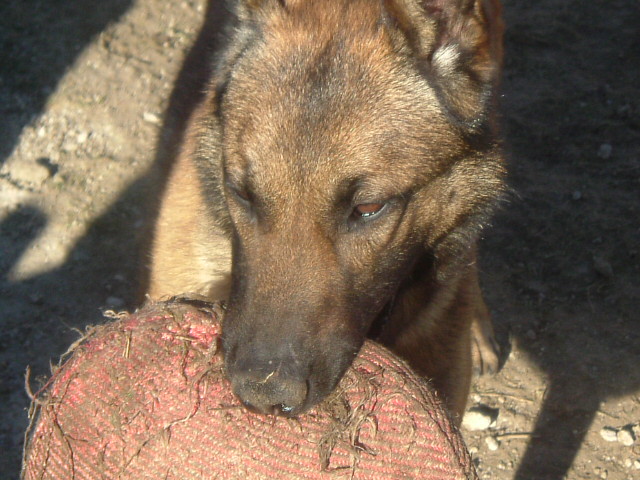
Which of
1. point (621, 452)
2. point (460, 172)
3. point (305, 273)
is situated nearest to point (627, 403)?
point (621, 452)

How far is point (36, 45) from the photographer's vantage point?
552cm

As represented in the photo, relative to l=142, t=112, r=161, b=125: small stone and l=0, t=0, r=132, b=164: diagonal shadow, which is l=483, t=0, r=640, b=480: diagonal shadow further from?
l=0, t=0, r=132, b=164: diagonal shadow

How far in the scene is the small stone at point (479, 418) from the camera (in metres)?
3.87

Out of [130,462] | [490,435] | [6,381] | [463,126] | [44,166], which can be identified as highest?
[463,126]

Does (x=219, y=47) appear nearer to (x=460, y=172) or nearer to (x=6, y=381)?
(x=460, y=172)

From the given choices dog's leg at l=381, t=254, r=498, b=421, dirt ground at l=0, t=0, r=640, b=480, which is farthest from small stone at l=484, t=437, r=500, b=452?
dog's leg at l=381, t=254, r=498, b=421

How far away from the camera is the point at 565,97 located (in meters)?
5.41

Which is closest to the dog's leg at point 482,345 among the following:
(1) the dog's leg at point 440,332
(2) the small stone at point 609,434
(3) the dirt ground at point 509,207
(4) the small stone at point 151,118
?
(3) the dirt ground at point 509,207

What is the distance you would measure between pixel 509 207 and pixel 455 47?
2.29 m

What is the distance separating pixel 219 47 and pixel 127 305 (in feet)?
5.41

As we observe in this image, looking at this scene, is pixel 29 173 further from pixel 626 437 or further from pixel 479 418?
pixel 626 437

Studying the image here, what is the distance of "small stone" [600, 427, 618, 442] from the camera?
12.3 ft

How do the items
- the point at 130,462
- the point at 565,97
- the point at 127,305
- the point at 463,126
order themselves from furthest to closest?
the point at 565,97 < the point at 127,305 < the point at 463,126 < the point at 130,462

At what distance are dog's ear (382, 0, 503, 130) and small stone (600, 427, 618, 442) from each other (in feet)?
5.93
